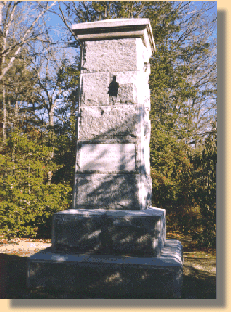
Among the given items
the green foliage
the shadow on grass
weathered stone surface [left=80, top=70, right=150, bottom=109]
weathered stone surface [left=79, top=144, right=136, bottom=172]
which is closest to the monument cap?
weathered stone surface [left=80, top=70, right=150, bottom=109]

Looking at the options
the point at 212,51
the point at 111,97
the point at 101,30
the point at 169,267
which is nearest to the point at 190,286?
the point at 169,267

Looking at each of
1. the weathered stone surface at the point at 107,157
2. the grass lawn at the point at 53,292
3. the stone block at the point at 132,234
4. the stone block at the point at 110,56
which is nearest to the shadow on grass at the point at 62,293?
the grass lawn at the point at 53,292

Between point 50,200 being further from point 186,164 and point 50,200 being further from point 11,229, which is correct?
point 186,164

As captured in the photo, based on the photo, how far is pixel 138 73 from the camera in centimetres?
355

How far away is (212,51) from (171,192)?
Result: 345 inches

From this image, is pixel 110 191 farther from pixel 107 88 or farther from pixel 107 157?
pixel 107 88

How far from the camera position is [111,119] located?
356 cm

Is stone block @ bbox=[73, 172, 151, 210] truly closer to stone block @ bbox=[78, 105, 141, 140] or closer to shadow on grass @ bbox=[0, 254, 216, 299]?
stone block @ bbox=[78, 105, 141, 140]

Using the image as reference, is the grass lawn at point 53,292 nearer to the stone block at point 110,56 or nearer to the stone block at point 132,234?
the stone block at point 132,234

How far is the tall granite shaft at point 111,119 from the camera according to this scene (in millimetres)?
3438

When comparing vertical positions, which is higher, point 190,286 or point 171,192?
point 171,192

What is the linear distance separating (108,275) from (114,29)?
2857mm

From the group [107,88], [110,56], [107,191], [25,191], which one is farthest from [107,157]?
[25,191]

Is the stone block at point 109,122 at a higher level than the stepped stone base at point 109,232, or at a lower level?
higher
